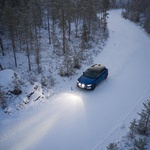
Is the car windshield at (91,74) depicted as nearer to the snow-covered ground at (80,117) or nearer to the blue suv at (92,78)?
the blue suv at (92,78)

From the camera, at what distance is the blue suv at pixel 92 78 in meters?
18.4

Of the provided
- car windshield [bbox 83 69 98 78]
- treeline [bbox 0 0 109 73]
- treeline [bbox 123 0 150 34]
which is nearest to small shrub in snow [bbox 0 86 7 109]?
treeline [bbox 0 0 109 73]

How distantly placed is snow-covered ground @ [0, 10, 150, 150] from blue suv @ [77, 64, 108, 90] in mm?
643

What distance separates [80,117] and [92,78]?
529 cm

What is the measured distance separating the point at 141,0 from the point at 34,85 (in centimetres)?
6535

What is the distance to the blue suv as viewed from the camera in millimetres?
18422

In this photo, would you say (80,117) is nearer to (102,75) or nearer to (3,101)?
(3,101)

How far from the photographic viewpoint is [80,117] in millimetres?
14938

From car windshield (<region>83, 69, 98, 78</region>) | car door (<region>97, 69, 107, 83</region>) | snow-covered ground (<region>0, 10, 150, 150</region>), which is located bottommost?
snow-covered ground (<region>0, 10, 150, 150</region>)

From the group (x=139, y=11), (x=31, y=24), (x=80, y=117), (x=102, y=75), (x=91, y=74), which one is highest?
(x=31, y=24)

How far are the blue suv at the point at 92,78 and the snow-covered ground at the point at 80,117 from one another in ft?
2.11

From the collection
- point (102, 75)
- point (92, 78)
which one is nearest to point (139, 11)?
point (102, 75)

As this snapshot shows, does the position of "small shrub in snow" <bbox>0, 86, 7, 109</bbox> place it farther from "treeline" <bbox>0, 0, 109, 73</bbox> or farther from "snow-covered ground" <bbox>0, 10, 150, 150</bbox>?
"treeline" <bbox>0, 0, 109, 73</bbox>

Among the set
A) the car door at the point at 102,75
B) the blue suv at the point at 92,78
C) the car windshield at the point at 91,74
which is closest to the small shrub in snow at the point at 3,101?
the blue suv at the point at 92,78
